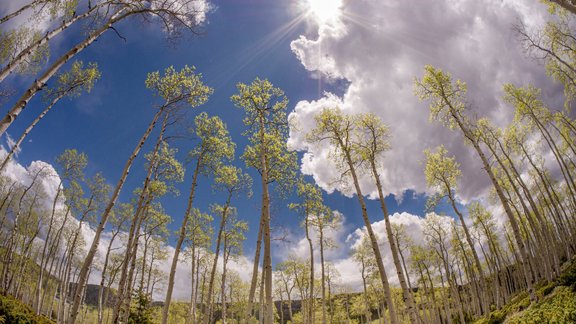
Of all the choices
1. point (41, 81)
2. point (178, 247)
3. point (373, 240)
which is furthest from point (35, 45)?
point (373, 240)

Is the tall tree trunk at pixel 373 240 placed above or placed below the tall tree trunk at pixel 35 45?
below

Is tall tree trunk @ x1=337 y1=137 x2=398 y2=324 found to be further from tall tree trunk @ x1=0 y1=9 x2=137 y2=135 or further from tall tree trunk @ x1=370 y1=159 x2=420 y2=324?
tall tree trunk @ x1=0 y1=9 x2=137 y2=135

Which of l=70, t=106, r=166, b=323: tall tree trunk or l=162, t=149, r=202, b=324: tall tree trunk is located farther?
l=162, t=149, r=202, b=324: tall tree trunk

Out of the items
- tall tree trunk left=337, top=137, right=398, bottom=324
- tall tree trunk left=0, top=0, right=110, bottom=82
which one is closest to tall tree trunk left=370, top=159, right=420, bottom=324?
tall tree trunk left=337, top=137, right=398, bottom=324

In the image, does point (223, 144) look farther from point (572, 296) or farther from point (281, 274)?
point (281, 274)

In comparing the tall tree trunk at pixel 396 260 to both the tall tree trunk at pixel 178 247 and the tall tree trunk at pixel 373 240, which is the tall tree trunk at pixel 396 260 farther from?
the tall tree trunk at pixel 178 247

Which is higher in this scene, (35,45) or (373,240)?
(35,45)

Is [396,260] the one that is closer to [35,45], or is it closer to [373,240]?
[373,240]

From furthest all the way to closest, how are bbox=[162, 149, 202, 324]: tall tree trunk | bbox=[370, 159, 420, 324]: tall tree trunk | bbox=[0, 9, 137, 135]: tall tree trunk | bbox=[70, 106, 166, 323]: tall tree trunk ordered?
bbox=[162, 149, 202, 324]: tall tree trunk → bbox=[370, 159, 420, 324]: tall tree trunk → bbox=[70, 106, 166, 323]: tall tree trunk → bbox=[0, 9, 137, 135]: tall tree trunk

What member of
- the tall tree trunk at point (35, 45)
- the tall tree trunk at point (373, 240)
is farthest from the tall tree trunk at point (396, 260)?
the tall tree trunk at point (35, 45)

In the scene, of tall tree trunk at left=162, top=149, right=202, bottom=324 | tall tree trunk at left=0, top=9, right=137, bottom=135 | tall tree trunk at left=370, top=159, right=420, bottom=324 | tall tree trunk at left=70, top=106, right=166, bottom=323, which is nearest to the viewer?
tall tree trunk at left=0, top=9, right=137, bottom=135

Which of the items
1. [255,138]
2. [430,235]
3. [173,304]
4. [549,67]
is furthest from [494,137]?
[173,304]

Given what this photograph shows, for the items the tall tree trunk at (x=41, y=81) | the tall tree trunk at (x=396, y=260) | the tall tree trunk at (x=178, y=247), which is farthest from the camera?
the tall tree trunk at (x=178, y=247)

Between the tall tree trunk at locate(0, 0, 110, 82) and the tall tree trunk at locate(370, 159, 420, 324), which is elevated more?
the tall tree trunk at locate(0, 0, 110, 82)
